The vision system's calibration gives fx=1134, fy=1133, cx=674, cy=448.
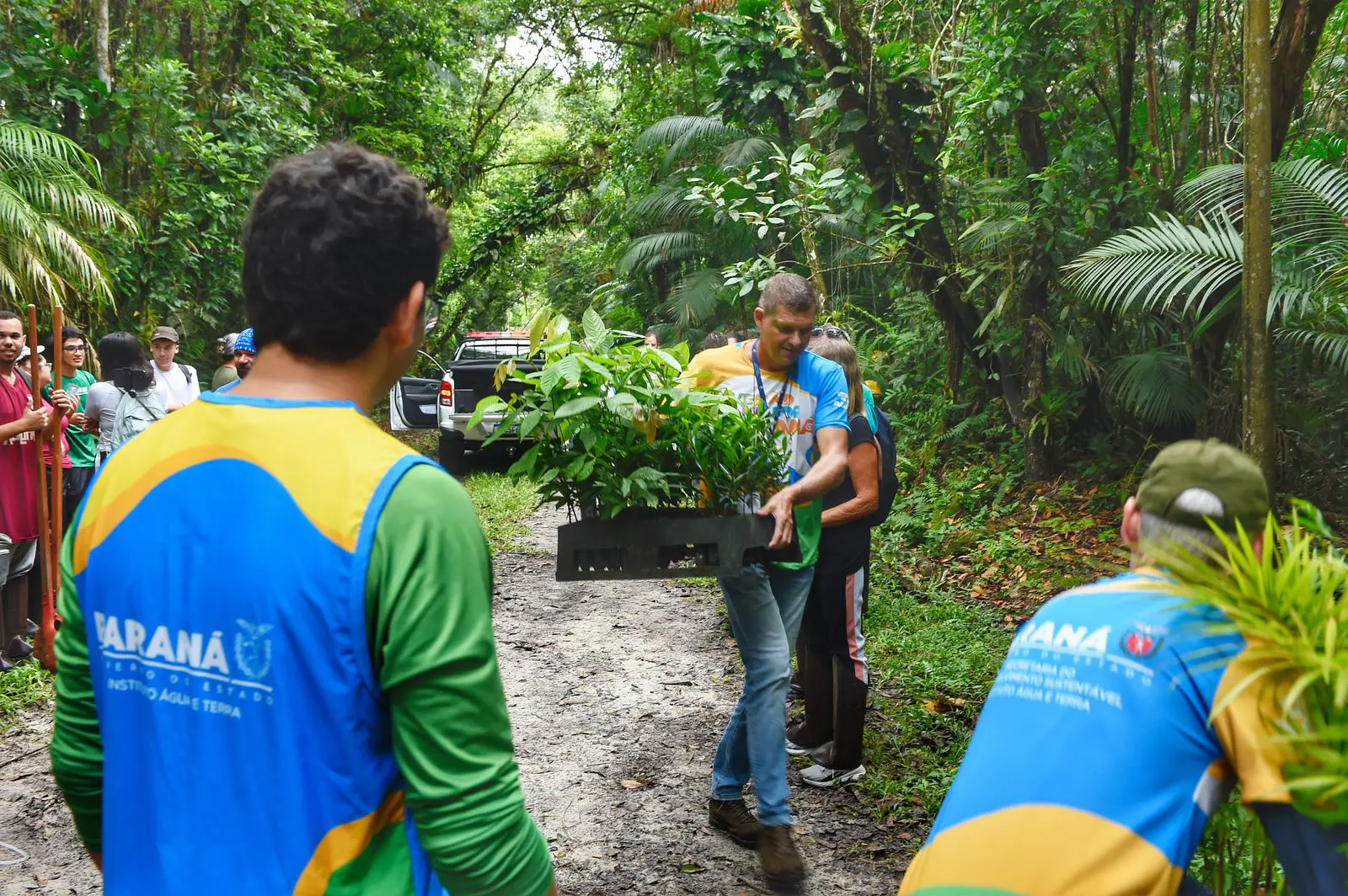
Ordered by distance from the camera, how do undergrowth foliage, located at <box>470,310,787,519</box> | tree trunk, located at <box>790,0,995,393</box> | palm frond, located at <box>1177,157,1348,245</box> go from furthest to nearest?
tree trunk, located at <box>790,0,995,393</box>, palm frond, located at <box>1177,157,1348,245</box>, undergrowth foliage, located at <box>470,310,787,519</box>

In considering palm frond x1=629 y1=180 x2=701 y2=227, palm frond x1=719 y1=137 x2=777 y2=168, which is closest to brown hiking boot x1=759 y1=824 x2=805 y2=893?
palm frond x1=719 y1=137 x2=777 y2=168

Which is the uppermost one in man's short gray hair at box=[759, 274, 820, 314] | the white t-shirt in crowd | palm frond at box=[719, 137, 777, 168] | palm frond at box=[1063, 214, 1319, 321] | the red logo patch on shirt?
palm frond at box=[719, 137, 777, 168]

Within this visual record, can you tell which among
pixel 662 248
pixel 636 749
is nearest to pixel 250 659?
pixel 636 749

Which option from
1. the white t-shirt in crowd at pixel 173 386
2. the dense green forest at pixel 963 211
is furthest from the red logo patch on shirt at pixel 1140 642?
the white t-shirt in crowd at pixel 173 386

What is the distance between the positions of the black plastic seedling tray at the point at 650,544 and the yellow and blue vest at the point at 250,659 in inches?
89.6

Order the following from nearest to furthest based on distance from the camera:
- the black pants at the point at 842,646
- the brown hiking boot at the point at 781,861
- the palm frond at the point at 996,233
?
the brown hiking boot at the point at 781,861
the black pants at the point at 842,646
the palm frond at the point at 996,233

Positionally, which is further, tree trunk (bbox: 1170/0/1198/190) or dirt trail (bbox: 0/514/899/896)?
tree trunk (bbox: 1170/0/1198/190)

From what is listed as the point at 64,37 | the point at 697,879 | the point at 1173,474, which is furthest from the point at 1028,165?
the point at 64,37

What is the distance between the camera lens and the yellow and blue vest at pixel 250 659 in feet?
4.91

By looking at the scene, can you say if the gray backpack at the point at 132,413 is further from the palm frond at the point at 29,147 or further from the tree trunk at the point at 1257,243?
the tree trunk at the point at 1257,243

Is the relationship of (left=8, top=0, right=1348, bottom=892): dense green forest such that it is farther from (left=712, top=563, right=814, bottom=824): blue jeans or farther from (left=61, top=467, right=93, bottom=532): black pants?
(left=61, top=467, right=93, bottom=532): black pants

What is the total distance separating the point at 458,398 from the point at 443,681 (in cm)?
1437

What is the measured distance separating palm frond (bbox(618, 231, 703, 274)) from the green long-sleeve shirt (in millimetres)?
18802

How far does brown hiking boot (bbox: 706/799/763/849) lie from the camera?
15.5 feet
